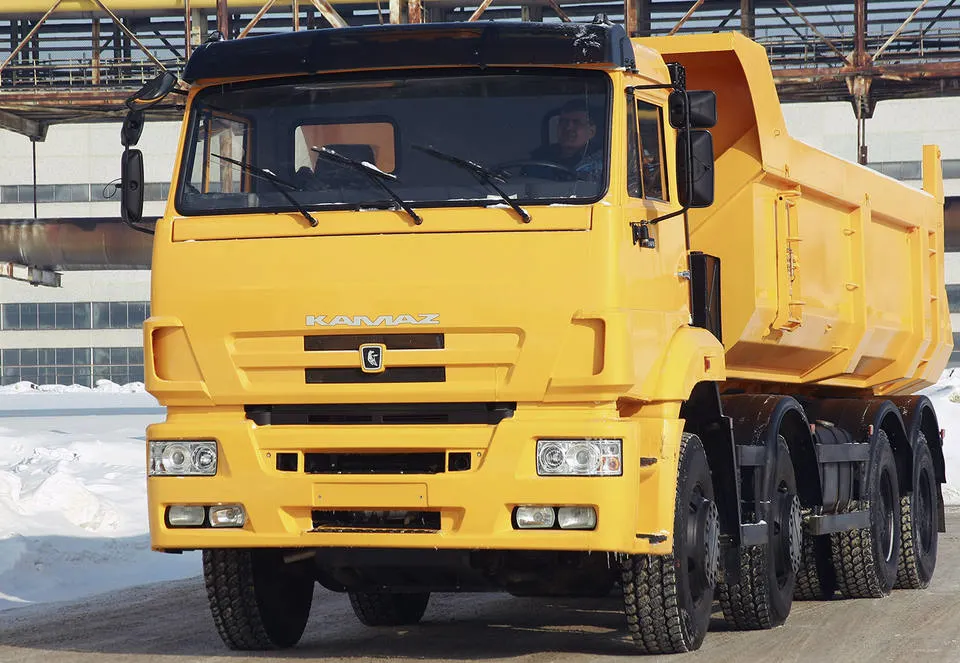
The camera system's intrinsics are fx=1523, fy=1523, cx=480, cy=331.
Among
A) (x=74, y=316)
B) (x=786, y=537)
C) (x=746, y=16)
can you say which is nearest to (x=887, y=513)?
(x=786, y=537)

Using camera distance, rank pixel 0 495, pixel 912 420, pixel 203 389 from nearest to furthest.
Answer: pixel 203 389
pixel 912 420
pixel 0 495

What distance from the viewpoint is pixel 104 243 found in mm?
27859

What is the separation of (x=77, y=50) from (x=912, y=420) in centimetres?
3376

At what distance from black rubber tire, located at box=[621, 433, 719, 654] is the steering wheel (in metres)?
1.52

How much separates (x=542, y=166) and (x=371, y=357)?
118 centimetres

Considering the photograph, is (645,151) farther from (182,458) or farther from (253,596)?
(253,596)

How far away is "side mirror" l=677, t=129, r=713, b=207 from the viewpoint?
7.34 meters

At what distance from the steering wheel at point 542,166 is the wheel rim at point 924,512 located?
5877mm

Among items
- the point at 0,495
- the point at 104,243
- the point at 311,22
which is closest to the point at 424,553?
the point at 0,495

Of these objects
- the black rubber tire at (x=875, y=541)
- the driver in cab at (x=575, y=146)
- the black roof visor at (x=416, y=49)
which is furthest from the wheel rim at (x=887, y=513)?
the black roof visor at (x=416, y=49)

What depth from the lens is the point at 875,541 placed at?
10742 millimetres

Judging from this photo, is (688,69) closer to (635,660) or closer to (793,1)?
(635,660)

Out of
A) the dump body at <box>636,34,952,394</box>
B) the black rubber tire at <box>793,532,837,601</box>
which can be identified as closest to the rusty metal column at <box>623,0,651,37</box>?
the dump body at <box>636,34,952,394</box>

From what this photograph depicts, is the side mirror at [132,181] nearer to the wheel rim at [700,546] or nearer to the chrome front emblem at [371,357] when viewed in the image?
the chrome front emblem at [371,357]
